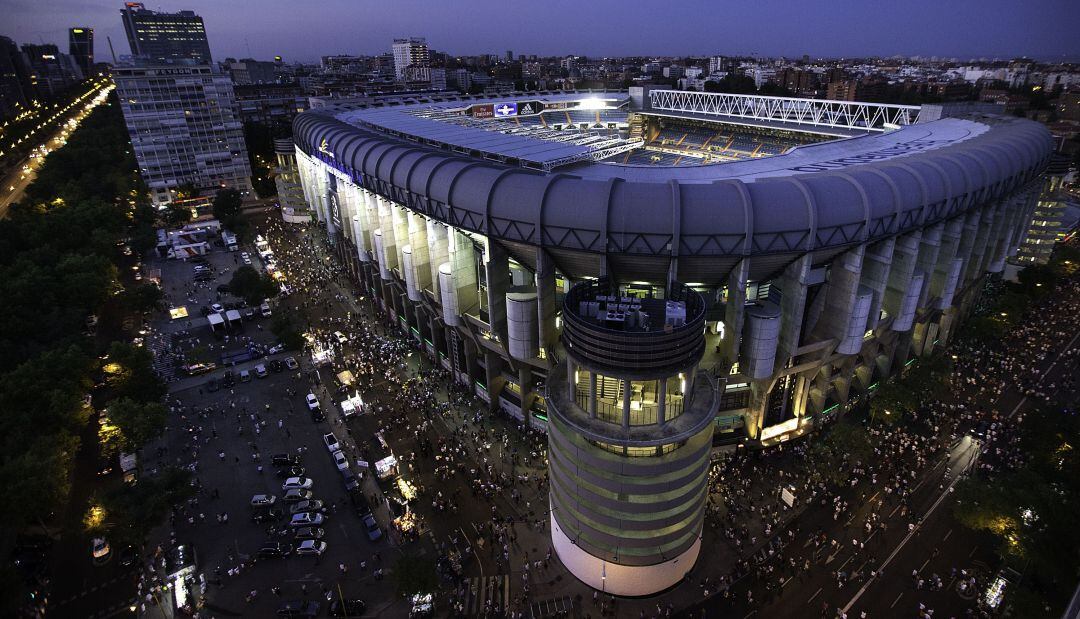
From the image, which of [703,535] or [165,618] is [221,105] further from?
[703,535]

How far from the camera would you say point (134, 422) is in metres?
41.9

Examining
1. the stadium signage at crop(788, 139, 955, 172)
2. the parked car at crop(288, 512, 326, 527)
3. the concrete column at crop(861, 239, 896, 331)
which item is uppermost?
the stadium signage at crop(788, 139, 955, 172)

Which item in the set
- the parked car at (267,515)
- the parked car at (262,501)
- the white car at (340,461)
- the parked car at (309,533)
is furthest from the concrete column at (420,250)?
the parked car at (309,533)

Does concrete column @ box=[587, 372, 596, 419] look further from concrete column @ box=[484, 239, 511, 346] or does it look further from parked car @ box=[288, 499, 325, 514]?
parked car @ box=[288, 499, 325, 514]

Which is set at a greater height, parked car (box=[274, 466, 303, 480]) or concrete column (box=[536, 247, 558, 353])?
concrete column (box=[536, 247, 558, 353])

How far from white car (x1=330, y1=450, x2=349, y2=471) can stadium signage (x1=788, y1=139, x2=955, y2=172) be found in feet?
148

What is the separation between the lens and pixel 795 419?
45.4 meters

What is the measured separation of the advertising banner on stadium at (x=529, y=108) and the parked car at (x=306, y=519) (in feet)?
276

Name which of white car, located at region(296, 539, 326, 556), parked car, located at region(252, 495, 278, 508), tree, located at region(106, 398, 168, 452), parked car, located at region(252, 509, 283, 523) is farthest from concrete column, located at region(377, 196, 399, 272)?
white car, located at region(296, 539, 326, 556)

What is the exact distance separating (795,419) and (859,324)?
10.2 m

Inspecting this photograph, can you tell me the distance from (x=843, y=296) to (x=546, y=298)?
883 inches

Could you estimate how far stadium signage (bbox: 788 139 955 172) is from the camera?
1809 inches

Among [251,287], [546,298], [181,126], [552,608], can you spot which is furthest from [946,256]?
[181,126]

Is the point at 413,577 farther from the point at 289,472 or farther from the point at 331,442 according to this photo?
the point at 331,442
